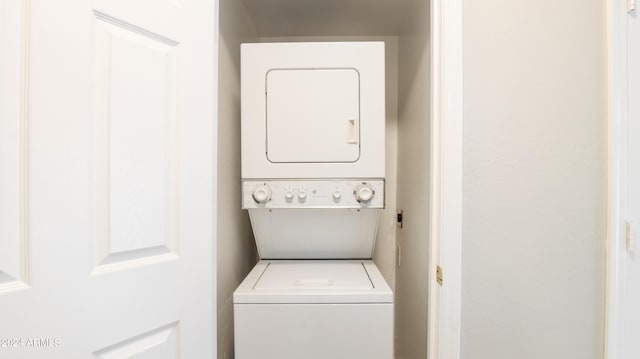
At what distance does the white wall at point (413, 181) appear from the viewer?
60.6 inches

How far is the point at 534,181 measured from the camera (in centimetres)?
114

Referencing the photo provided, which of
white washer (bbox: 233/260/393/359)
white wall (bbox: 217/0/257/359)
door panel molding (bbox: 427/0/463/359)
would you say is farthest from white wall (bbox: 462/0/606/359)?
white wall (bbox: 217/0/257/359)

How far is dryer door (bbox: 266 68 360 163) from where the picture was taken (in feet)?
5.01

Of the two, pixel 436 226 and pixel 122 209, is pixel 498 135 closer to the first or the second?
pixel 436 226

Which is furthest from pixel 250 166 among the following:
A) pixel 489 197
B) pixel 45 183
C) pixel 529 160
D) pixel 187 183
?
pixel 529 160

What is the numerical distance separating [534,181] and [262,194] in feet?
4.14

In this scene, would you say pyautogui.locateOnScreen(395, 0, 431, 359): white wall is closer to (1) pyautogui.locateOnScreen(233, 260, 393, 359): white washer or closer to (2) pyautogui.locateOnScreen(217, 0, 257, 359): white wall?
(1) pyautogui.locateOnScreen(233, 260, 393, 359): white washer

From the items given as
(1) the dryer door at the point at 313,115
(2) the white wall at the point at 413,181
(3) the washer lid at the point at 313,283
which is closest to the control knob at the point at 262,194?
(1) the dryer door at the point at 313,115

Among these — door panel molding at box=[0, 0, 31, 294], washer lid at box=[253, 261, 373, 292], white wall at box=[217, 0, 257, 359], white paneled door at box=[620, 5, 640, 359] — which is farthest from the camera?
white wall at box=[217, 0, 257, 359]

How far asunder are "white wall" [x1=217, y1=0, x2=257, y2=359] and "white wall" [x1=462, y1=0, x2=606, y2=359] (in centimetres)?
118

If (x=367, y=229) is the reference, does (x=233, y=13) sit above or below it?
above

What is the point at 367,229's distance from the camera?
5.57 ft

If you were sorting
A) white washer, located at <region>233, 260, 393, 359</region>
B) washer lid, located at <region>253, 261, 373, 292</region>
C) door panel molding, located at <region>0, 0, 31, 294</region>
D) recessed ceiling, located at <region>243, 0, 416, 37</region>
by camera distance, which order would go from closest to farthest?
door panel molding, located at <region>0, 0, 31, 294</region> < white washer, located at <region>233, 260, 393, 359</region> < washer lid, located at <region>253, 261, 373, 292</region> < recessed ceiling, located at <region>243, 0, 416, 37</region>

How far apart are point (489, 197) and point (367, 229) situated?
0.73 m
